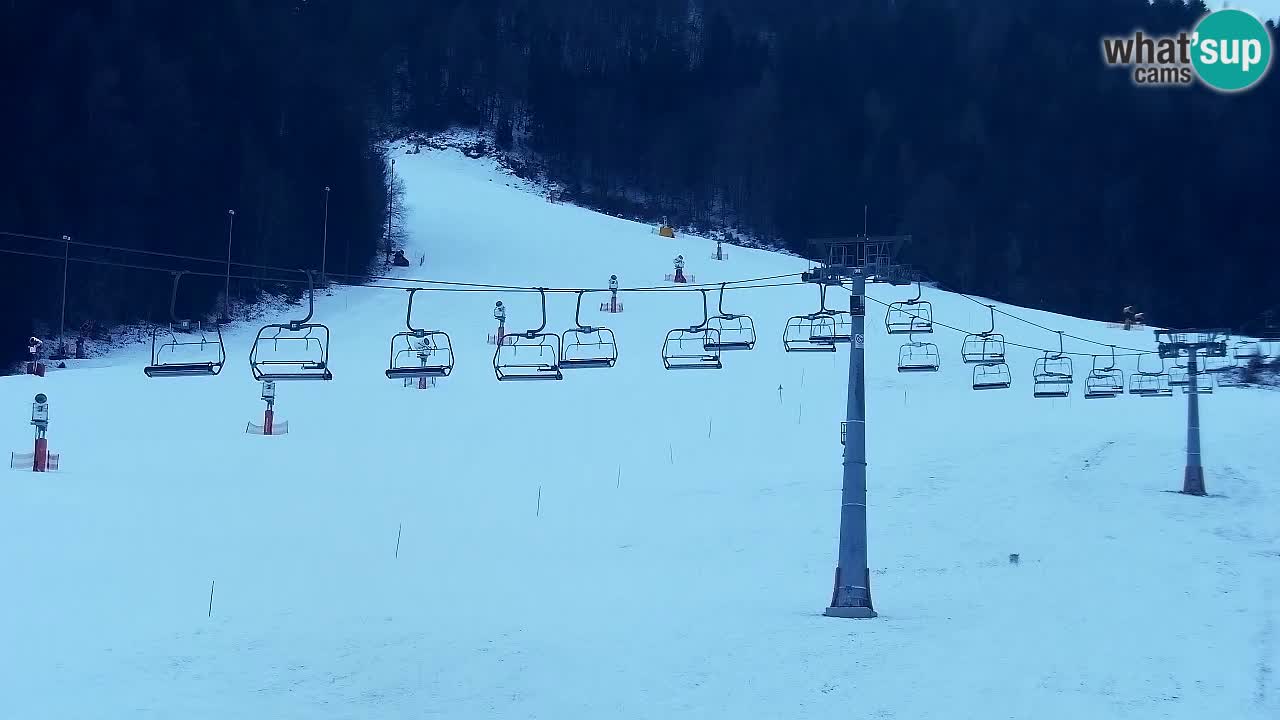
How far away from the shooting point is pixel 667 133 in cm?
11919

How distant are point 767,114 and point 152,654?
320 feet

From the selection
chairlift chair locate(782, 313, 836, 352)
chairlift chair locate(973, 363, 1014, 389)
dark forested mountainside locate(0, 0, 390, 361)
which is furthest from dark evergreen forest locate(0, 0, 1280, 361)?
chairlift chair locate(782, 313, 836, 352)

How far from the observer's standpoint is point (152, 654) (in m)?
21.4

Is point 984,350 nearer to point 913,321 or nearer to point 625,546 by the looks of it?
point 913,321

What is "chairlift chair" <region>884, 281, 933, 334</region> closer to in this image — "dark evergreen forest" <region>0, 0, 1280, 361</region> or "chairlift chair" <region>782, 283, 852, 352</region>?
"chairlift chair" <region>782, 283, 852, 352</region>

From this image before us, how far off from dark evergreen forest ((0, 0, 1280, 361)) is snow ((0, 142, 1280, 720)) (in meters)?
10.4

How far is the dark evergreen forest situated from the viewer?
5700cm

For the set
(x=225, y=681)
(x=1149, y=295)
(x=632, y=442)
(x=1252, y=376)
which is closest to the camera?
(x=225, y=681)

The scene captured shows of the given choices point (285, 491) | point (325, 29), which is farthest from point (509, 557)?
point (325, 29)

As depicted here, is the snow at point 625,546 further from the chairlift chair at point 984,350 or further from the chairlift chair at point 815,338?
the chairlift chair at point 815,338

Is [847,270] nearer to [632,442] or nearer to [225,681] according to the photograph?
[225,681]

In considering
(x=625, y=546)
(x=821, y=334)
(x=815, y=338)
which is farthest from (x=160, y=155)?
(x=815, y=338)

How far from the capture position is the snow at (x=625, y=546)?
2066 cm

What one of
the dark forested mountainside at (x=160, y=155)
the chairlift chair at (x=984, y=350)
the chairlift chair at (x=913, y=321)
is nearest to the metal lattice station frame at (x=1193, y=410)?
the chairlift chair at (x=984, y=350)
